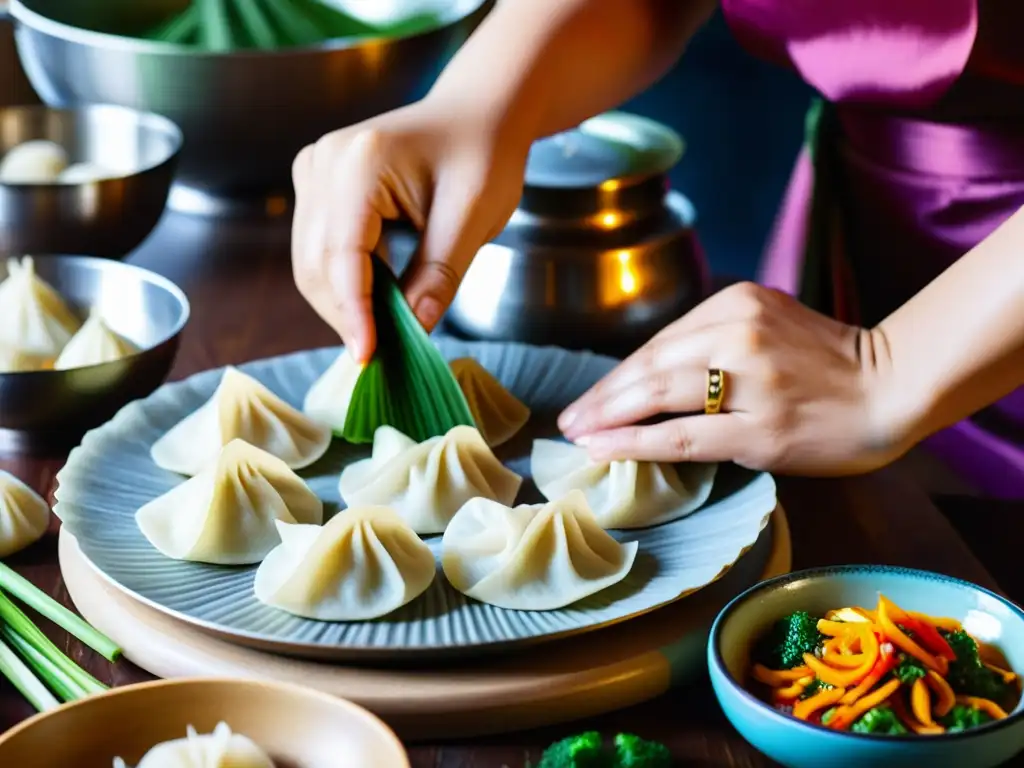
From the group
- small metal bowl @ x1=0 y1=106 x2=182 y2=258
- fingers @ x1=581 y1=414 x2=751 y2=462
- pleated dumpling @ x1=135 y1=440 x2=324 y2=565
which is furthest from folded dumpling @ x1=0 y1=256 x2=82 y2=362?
fingers @ x1=581 y1=414 x2=751 y2=462

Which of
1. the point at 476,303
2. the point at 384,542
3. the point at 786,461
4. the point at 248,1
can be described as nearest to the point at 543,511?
the point at 384,542

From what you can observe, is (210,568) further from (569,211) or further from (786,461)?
(569,211)

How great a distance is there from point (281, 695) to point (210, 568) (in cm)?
41

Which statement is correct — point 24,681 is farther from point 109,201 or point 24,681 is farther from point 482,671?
point 109,201

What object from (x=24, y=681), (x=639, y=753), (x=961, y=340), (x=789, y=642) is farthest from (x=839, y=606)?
(x=24, y=681)

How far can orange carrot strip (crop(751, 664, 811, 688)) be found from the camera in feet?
3.92

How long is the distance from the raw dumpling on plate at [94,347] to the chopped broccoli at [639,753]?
39.7 inches

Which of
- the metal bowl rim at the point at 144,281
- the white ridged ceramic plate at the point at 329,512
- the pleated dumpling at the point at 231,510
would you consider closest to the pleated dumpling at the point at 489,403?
the white ridged ceramic plate at the point at 329,512

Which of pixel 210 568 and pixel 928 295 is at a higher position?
pixel 928 295

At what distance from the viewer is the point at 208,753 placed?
3.34 ft

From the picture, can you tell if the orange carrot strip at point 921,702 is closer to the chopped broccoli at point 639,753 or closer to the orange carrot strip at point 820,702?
the orange carrot strip at point 820,702

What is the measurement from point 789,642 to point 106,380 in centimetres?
99

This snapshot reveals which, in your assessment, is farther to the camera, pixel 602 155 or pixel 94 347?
pixel 602 155

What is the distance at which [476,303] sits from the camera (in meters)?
2.06
